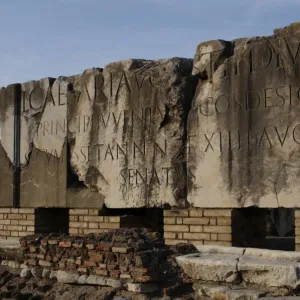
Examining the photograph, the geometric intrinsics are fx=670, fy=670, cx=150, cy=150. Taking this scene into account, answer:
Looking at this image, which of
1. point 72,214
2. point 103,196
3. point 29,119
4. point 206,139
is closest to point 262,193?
point 206,139

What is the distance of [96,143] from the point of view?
806 centimetres

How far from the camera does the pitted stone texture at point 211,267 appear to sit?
537 cm

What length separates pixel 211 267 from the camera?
548 cm

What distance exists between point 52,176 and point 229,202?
280 centimetres

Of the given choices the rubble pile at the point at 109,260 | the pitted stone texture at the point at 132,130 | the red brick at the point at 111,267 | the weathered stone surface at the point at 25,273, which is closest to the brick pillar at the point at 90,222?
the pitted stone texture at the point at 132,130

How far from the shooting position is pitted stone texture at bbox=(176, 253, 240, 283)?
17.6 ft

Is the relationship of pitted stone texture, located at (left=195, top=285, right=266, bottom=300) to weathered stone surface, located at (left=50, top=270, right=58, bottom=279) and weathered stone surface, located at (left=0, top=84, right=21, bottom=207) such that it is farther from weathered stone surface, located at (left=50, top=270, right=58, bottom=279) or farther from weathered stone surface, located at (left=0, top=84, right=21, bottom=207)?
weathered stone surface, located at (left=0, top=84, right=21, bottom=207)

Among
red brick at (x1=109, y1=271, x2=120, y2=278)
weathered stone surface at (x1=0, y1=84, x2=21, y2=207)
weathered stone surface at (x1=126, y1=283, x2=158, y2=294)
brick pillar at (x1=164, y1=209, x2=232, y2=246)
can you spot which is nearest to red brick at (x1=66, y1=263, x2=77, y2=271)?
red brick at (x1=109, y1=271, x2=120, y2=278)

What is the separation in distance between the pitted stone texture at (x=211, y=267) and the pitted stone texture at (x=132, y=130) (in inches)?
57.8

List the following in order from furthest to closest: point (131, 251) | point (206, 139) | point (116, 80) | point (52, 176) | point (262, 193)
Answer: point (52, 176)
point (116, 80)
point (206, 139)
point (262, 193)
point (131, 251)

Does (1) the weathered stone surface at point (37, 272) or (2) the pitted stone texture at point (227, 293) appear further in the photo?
(1) the weathered stone surface at point (37, 272)

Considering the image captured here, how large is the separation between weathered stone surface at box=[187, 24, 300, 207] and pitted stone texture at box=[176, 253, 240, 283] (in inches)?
40.7

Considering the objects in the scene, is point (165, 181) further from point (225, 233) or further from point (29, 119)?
point (29, 119)

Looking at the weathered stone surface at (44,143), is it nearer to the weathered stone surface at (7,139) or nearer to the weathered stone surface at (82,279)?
the weathered stone surface at (7,139)
